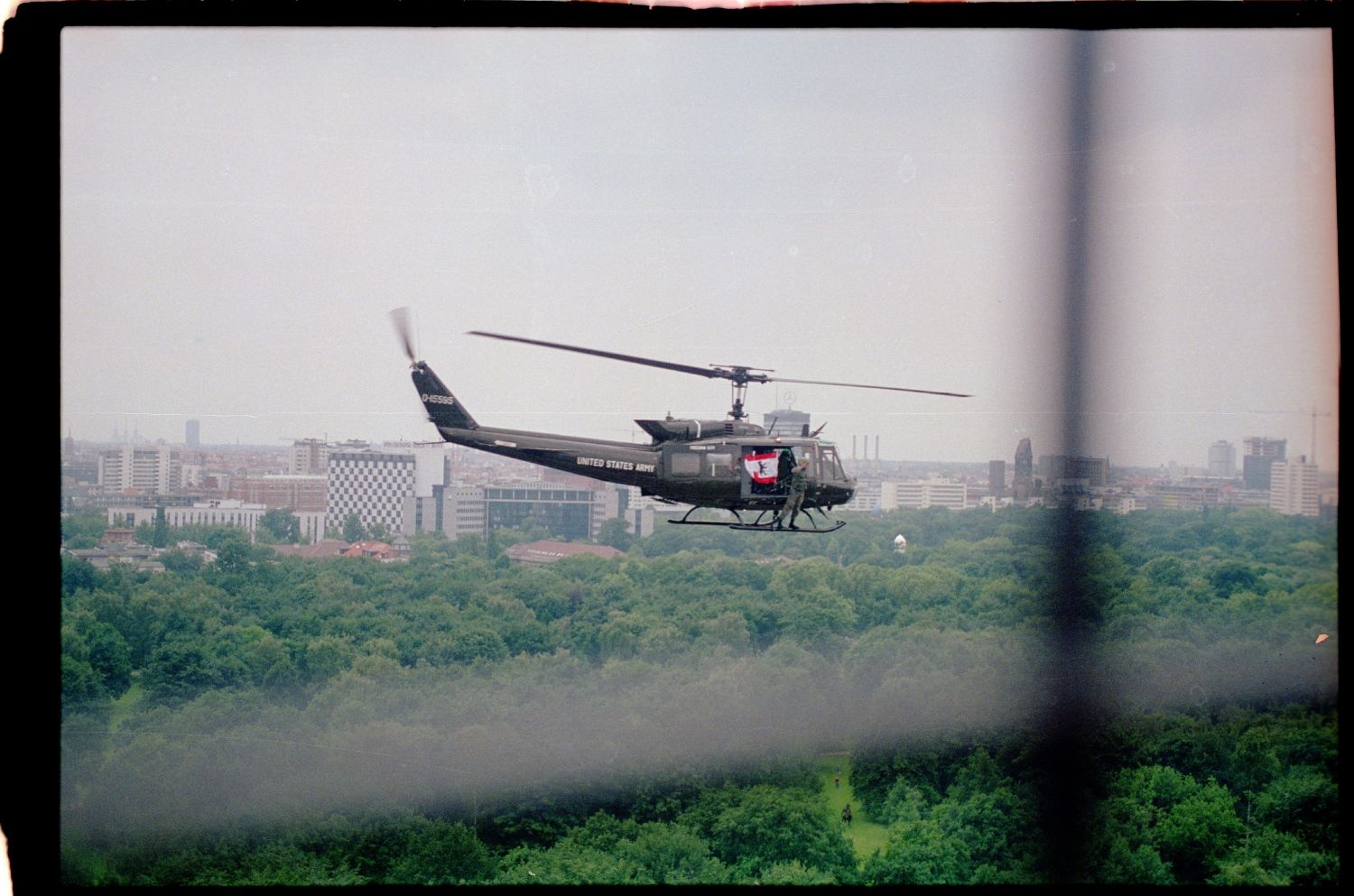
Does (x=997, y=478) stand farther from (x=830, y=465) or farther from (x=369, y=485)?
(x=369, y=485)

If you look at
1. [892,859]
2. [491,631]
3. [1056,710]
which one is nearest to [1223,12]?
[1056,710]

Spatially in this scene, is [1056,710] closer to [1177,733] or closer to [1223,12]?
[1177,733]

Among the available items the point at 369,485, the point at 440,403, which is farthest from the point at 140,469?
the point at 440,403

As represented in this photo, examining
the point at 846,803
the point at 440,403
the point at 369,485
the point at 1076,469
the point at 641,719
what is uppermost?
the point at 440,403

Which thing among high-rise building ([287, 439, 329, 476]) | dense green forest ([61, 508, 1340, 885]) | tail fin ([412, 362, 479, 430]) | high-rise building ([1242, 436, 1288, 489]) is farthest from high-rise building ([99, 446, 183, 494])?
high-rise building ([1242, 436, 1288, 489])

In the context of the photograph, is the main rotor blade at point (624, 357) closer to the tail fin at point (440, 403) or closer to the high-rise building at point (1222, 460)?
the tail fin at point (440, 403)

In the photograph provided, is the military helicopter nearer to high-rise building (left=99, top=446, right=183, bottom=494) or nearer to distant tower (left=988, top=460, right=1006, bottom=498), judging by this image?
distant tower (left=988, top=460, right=1006, bottom=498)
